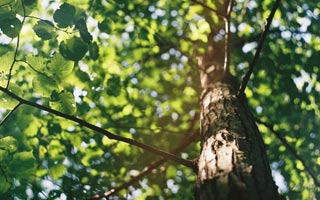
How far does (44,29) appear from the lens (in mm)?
1801

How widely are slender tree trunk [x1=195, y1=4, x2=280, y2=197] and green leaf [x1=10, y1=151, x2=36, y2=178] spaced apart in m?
1.00

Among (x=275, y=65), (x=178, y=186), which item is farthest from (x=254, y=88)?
(x=178, y=186)

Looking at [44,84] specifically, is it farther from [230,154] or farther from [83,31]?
[230,154]

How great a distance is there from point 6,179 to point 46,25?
0.92 m

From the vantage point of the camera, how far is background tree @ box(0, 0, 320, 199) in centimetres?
304

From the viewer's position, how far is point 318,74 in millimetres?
3305

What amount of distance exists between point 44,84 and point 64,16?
1.30ft

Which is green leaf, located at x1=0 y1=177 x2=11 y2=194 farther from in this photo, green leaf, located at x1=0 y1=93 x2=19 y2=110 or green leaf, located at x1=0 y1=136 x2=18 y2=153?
green leaf, located at x1=0 y1=93 x2=19 y2=110

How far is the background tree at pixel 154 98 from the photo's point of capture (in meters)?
3.04

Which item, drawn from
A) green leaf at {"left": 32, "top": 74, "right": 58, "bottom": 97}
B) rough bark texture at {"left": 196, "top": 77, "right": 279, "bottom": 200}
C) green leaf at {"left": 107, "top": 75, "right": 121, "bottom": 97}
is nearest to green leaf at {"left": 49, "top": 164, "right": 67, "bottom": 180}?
green leaf at {"left": 107, "top": 75, "right": 121, "bottom": 97}

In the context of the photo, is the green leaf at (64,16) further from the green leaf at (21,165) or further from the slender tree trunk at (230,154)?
the slender tree trunk at (230,154)

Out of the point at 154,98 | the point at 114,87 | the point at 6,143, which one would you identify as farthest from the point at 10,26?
the point at 154,98

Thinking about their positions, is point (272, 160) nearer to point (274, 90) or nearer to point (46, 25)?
point (274, 90)

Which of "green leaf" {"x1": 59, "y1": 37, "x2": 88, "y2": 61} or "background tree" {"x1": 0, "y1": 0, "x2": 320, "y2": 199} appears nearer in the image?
"green leaf" {"x1": 59, "y1": 37, "x2": 88, "y2": 61}
